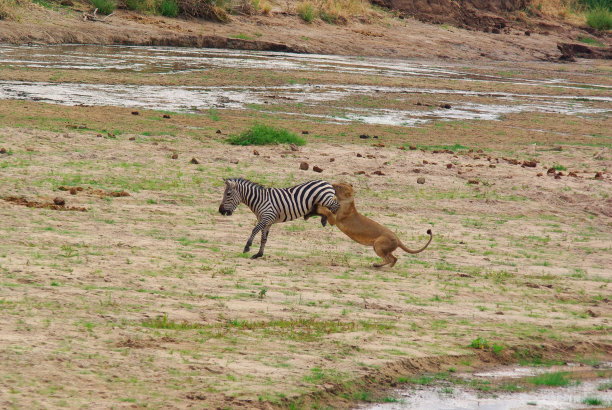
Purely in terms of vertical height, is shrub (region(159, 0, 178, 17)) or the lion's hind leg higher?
shrub (region(159, 0, 178, 17))

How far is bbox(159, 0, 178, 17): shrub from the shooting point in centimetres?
3894

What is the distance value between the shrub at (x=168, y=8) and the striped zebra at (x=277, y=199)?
30.3m

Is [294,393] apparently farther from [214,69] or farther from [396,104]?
[214,69]

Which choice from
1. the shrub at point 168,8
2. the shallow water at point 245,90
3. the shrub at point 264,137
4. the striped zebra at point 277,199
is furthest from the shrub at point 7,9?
the striped zebra at point 277,199

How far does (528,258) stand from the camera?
11.0 metres

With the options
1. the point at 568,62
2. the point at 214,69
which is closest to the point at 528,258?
the point at 214,69

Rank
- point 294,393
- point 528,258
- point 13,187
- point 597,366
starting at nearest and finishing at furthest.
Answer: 1. point 294,393
2. point 597,366
3. point 528,258
4. point 13,187

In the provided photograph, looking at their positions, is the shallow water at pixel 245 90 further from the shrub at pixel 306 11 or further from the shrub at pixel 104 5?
the shrub at pixel 306 11

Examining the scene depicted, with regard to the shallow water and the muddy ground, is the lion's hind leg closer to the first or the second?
the muddy ground

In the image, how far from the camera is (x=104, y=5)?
3647cm

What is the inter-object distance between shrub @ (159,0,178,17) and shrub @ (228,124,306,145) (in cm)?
2391

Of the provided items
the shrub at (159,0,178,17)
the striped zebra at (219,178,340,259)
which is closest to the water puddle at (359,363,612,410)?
the striped zebra at (219,178,340,259)

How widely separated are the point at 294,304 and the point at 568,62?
140ft

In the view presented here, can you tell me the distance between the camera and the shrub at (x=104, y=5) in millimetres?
36344
